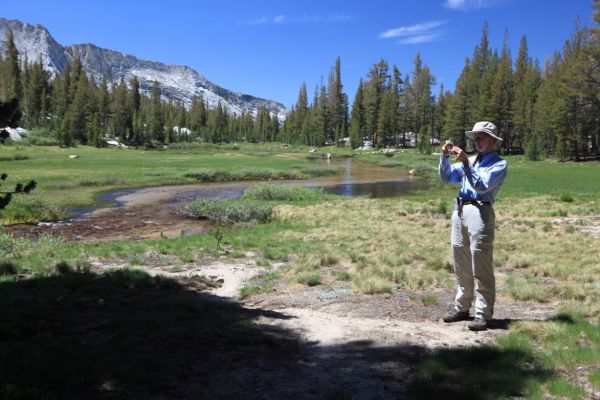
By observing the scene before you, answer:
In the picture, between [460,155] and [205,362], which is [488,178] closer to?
[460,155]

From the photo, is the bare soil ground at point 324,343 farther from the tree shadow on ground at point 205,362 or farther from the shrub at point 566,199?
the shrub at point 566,199

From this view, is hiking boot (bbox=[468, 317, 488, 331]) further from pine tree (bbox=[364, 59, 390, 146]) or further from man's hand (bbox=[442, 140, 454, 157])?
pine tree (bbox=[364, 59, 390, 146])

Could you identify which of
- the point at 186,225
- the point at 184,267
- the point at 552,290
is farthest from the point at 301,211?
the point at 552,290

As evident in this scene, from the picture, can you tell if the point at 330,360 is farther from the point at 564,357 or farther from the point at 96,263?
the point at 96,263

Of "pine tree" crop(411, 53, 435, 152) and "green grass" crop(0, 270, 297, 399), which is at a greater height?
"pine tree" crop(411, 53, 435, 152)

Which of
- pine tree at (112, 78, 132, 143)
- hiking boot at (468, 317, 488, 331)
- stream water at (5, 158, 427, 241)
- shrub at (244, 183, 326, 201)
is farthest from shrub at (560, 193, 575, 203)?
pine tree at (112, 78, 132, 143)

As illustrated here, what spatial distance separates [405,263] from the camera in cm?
1243

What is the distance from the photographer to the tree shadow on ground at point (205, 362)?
4879 mm

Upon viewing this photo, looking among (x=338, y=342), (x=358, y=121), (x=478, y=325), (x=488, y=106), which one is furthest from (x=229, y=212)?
(x=358, y=121)

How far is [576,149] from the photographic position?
60.0 metres

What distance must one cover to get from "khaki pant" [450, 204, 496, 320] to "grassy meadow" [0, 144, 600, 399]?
612 mm

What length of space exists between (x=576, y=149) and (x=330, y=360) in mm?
65454

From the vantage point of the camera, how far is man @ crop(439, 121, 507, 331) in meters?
6.64

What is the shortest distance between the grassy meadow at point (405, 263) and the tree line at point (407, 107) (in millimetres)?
32872
